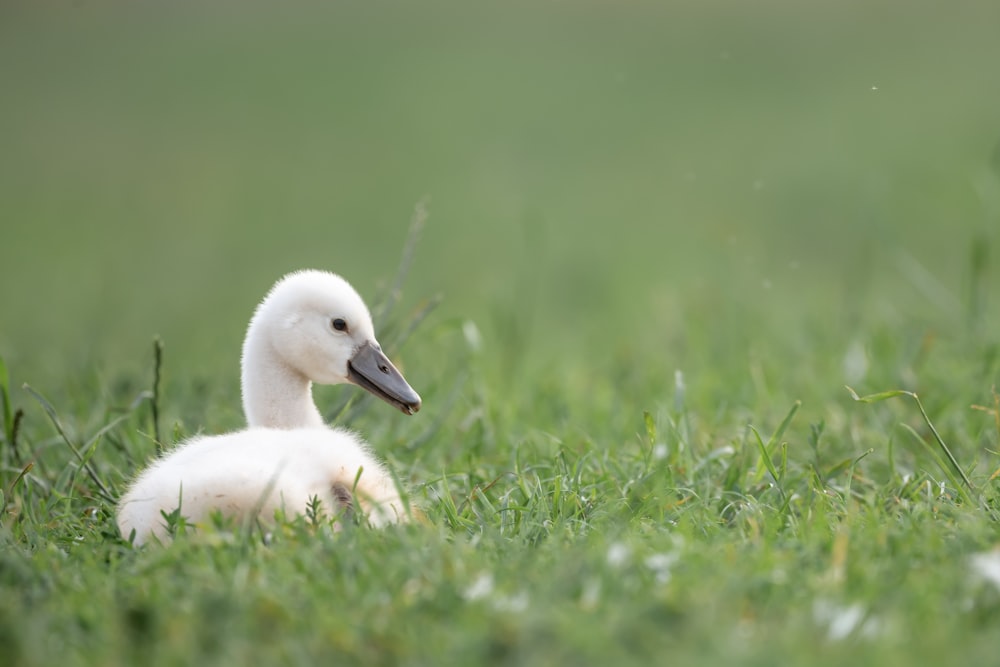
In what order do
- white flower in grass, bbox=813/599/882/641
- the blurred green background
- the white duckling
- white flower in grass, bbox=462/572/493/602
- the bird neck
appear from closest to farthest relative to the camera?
white flower in grass, bbox=813/599/882/641, white flower in grass, bbox=462/572/493/602, the white duckling, the bird neck, the blurred green background

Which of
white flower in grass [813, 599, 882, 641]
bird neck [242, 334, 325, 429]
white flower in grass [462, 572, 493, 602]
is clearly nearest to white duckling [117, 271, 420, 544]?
bird neck [242, 334, 325, 429]

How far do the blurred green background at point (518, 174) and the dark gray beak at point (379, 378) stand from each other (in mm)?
1302

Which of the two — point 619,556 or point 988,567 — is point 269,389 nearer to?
point 619,556

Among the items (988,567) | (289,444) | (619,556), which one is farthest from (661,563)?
(289,444)

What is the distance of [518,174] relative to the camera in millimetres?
13938

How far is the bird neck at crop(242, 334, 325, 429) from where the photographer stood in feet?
13.4

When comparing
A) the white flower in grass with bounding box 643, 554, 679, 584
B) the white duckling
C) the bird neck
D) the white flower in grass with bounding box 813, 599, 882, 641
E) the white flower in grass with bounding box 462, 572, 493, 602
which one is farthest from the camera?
the bird neck

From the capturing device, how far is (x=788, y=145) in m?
13.6

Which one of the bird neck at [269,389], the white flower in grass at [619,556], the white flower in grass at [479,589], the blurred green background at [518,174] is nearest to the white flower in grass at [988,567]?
the white flower in grass at [619,556]

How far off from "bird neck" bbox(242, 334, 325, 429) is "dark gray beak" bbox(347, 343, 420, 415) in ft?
0.64

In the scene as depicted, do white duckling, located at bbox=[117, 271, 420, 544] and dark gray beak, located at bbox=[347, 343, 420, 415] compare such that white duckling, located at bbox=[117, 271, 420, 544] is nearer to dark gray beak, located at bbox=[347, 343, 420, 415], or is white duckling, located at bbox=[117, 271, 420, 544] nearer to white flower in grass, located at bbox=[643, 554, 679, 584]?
dark gray beak, located at bbox=[347, 343, 420, 415]

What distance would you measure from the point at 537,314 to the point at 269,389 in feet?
18.9

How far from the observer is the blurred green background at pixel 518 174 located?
25.8 feet

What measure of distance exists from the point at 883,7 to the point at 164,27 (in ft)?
37.3
